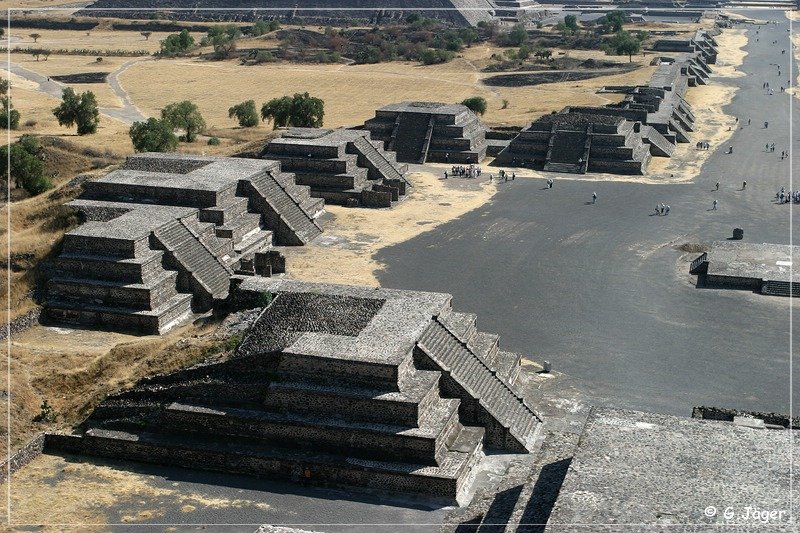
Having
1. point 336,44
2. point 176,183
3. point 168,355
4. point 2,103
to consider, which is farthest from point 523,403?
point 336,44

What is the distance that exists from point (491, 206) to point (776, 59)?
94.0 meters

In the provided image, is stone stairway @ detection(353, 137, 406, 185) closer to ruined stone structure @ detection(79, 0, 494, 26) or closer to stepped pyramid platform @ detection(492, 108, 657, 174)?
stepped pyramid platform @ detection(492, 108, 657, 174)

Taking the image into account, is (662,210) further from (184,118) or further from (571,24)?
(571,24)

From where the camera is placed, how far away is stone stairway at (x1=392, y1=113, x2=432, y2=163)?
78.8 m

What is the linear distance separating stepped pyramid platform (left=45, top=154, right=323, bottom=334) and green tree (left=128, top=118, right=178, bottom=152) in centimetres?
996

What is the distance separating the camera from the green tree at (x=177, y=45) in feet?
463

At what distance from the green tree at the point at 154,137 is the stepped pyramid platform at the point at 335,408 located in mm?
35288

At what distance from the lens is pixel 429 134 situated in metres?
79.9

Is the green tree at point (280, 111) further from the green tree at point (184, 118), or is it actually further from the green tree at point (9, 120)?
the green tree at point (9, 120)

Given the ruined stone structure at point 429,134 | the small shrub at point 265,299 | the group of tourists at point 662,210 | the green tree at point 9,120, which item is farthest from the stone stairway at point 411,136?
the small shrub at point 265,299

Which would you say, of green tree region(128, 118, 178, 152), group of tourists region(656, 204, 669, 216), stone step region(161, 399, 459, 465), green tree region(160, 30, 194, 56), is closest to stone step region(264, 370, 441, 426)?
stone step region(161, 399, 459, 465)

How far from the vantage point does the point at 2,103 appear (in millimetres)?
94062

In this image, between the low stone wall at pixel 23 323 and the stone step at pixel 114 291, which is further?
the stone step at pixel 114 291

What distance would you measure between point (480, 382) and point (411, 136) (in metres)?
46.2
